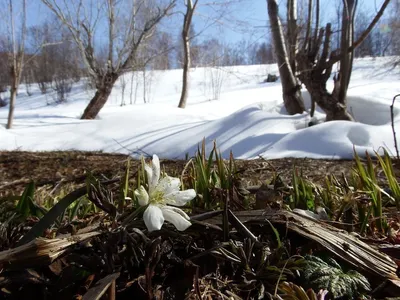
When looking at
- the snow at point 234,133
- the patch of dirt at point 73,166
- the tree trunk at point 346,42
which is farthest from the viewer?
the tree trunk at point 346,42

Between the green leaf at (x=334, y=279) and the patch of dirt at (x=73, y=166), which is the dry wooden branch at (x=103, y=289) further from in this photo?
the patch of dirt at (x=73, y=166)

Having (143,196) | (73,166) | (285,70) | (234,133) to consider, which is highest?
(285,70)

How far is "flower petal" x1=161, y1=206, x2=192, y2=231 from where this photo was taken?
0.40 metres

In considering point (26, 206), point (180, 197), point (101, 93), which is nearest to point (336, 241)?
point (180, 197)

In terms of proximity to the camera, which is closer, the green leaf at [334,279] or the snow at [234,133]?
the green leaf at [334,279]

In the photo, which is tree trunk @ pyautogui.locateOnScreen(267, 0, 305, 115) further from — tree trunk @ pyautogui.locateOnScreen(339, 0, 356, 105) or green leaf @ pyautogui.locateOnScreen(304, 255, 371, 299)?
green leaf @ pyautogui.locateOnScreen(304, 255, 371, 299)

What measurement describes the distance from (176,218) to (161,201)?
5 cm

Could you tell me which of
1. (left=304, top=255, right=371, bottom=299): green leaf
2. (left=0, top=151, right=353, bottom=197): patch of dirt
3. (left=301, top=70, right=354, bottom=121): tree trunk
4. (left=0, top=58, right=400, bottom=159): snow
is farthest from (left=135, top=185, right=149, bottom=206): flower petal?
(left=301, top=70, right=354, bottom=121): tree trunk

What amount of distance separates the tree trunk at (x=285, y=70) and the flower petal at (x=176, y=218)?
24.9 ft

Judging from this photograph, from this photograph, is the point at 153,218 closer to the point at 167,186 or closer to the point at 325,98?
the point at 167,186

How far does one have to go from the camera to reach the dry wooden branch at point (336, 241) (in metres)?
0.45

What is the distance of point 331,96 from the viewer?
20.7 ft

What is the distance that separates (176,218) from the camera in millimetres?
415

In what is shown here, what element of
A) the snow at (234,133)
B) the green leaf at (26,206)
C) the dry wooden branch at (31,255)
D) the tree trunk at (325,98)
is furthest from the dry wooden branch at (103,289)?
the tree trunk at (325,98)
